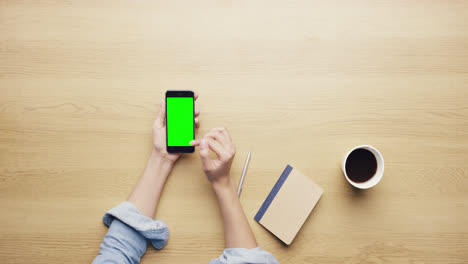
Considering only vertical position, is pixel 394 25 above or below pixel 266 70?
above

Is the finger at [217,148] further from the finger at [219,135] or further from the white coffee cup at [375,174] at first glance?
the white coffee cup at [375,174]

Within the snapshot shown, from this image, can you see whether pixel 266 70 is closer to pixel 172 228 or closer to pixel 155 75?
pixel 155 75

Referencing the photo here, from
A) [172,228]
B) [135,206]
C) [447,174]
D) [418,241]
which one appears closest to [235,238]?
[172,228]

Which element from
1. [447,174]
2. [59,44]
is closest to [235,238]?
[447,174]

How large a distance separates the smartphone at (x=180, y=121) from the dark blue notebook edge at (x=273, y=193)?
0.82 feet

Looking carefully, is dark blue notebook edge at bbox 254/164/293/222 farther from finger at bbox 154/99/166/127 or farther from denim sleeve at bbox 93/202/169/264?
finger at bbox 154/99/166/127

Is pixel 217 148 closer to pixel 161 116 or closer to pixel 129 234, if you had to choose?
pixel 161 116

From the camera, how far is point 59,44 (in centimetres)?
88

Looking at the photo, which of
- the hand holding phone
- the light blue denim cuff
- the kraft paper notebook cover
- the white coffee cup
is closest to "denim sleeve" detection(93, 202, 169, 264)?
the light blue denim cuff

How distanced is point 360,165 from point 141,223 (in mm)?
608

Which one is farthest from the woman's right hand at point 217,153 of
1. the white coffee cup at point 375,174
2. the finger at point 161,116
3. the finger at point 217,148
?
the white coffee cup at point 375,174

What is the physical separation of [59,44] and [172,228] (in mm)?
616

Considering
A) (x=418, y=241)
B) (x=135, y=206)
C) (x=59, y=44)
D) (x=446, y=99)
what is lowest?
(x=418, y=241)

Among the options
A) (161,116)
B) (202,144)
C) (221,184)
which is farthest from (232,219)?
(161,116)
